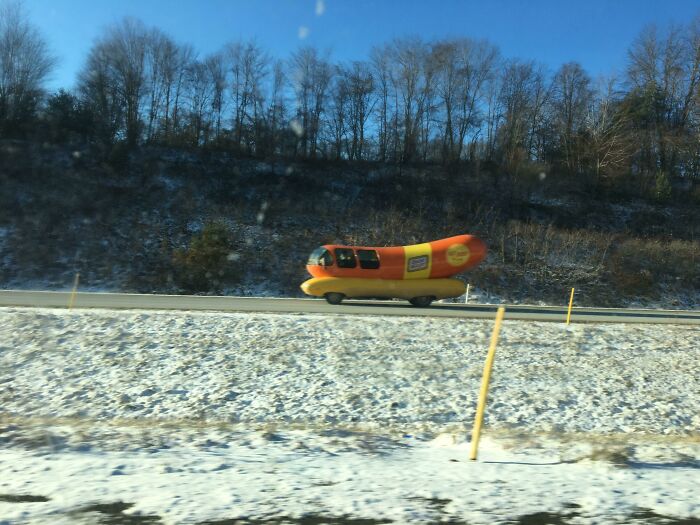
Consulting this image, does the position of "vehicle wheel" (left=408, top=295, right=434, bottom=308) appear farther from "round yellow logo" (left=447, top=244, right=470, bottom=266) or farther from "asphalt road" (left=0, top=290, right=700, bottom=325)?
"round yellow logo" (left=447, top=244, right=470, bottom=266)

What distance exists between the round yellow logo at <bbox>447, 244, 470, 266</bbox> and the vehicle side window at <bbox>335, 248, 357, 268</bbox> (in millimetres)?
3281

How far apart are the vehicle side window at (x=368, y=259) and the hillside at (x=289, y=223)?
9.57 meters

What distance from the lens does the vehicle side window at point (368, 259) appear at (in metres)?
18.0

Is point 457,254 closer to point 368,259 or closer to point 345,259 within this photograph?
point 368,259

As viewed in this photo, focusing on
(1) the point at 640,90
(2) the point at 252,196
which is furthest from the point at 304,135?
(1) the point at 640,90

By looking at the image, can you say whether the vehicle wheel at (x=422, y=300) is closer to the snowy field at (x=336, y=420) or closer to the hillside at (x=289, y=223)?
the snowy field at (x=336, y=420)

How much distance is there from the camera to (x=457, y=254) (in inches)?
731

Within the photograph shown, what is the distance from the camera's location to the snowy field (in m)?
4.38

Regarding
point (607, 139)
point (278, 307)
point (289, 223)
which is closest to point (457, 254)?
point (278, 307)

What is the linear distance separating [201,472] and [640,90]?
57123 mm

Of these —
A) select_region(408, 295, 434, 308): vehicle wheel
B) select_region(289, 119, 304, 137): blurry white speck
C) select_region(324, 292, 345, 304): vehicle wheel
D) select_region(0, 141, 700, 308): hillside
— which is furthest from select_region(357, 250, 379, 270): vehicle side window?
select_region(289, 119, 304, 137): blurry white speck

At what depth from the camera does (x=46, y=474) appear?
16.0 ft

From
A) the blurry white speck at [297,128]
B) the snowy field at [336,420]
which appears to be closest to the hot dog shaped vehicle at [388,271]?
the snowy field at [336,420]

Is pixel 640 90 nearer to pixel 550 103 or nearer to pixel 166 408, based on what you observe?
pixel 550 103
